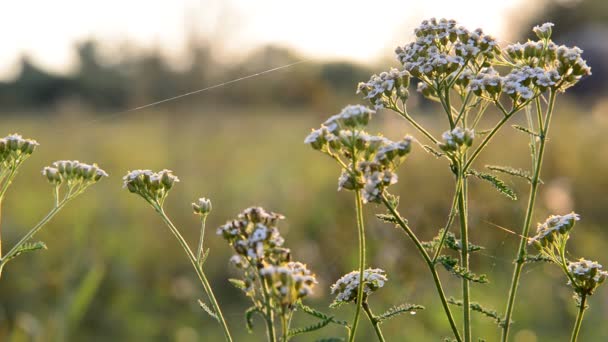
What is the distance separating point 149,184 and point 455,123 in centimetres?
89

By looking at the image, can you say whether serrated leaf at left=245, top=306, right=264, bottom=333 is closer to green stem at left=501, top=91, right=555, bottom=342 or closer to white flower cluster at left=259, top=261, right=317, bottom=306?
white flower cluster at left=259, top=261, right=317, bottom=306

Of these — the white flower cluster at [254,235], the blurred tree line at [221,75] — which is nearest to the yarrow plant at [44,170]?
the white flower cluster at [254,235]

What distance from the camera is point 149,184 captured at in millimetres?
2061

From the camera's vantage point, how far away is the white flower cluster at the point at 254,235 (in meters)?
1.68

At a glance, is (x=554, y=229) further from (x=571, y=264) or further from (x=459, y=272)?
(x=459, y=272)

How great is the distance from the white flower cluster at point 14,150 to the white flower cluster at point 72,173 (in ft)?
0.31

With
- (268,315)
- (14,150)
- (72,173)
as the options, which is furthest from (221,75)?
(268,315)

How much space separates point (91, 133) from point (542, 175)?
8.04 m

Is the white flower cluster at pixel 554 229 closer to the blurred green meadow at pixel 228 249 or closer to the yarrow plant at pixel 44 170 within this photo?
the yarrow plant at pixel 44 170

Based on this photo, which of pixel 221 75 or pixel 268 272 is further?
pixel 221 75

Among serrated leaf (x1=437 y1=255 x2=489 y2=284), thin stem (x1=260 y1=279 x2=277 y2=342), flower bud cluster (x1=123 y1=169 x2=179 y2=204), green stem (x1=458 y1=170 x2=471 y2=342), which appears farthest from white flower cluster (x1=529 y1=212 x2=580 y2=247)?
flower bud cluster (x1=123 y1=169 x2=179 y2=204)

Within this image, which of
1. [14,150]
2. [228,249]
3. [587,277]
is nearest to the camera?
[587,277]

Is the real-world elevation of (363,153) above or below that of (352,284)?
above

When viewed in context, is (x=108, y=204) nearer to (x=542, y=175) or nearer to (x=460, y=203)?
(x=542, y=175)
